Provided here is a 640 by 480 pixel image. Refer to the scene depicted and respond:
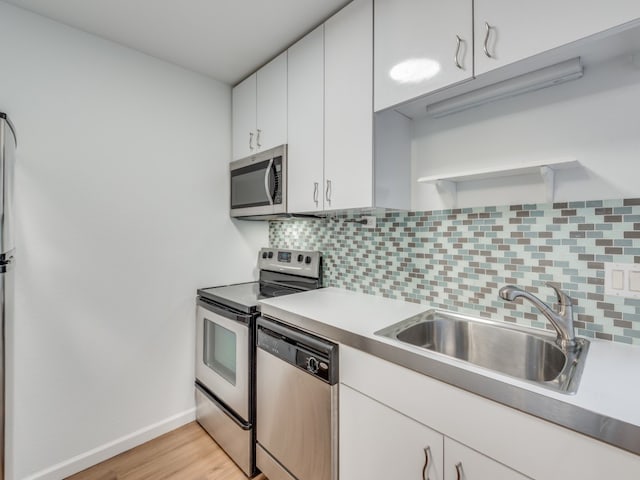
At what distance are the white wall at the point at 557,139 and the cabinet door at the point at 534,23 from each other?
0.31 meters

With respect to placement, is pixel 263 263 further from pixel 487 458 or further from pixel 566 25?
pixel 566 25

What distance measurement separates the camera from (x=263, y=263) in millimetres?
2449

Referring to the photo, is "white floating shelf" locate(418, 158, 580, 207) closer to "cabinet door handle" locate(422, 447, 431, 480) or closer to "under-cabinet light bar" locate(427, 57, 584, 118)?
"under-cabinet light bar" locate(427, 57, 584, 118)

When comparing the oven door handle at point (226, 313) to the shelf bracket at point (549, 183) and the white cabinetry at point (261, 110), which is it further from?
the shelf bracket at point (549, 183)

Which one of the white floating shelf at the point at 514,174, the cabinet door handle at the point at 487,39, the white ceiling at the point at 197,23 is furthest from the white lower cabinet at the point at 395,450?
the white ceiling at the point at 197,23

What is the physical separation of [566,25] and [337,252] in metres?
1.45

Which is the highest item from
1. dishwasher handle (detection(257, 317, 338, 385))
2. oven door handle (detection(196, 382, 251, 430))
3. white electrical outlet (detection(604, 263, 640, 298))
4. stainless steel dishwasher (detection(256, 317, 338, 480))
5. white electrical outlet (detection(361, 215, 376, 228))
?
white electrical outlet (detection(361, 215, 376, 228))

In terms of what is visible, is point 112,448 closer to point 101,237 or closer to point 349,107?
point 101,237

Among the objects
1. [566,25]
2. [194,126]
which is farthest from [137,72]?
[566,25]

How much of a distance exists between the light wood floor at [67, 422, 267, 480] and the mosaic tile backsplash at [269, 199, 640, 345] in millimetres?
1238

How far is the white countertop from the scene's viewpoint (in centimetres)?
72

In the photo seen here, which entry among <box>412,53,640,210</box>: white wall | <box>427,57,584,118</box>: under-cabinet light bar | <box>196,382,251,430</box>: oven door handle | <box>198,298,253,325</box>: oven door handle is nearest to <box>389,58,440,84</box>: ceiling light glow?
<box>427,57,584,118</box>: under-cabinet light bar

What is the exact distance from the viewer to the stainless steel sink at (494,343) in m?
1.09

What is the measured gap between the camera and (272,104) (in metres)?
1.93
